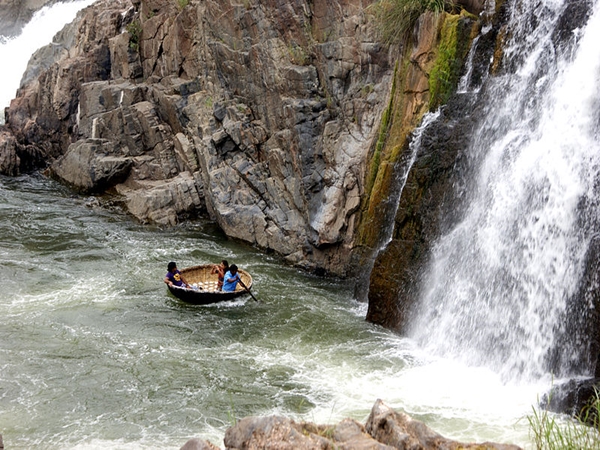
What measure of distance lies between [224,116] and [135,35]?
5.86 metres

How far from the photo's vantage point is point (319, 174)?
1653 cm

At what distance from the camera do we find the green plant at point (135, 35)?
22.6 m

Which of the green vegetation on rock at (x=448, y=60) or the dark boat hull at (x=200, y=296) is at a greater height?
the green vegetation on rock at (x=448, y=60)

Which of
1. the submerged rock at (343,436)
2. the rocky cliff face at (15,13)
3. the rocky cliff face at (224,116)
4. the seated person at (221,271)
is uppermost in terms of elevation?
the rocky cliff face at (15,13)

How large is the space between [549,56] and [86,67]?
658 inches

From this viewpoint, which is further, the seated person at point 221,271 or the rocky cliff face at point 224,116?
the rocky cliff face at point 224,116

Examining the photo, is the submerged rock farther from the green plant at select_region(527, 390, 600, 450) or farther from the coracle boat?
the coracle boat

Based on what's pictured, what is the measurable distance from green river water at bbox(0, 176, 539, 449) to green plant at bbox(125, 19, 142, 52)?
8391 millimetres

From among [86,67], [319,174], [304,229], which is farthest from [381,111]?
[86,67]

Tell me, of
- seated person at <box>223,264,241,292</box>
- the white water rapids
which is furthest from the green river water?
seated person at <box>223,264,241,292</box>

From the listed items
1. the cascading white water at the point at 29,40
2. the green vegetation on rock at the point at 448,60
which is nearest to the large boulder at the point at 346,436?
the green vegetation on rock at the point at 448,60

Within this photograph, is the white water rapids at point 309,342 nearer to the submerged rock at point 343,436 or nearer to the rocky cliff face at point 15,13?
the submerged rock at point 343,436

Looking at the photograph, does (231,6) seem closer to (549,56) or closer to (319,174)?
(319,174)

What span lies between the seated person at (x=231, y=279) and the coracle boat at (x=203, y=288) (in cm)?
12
